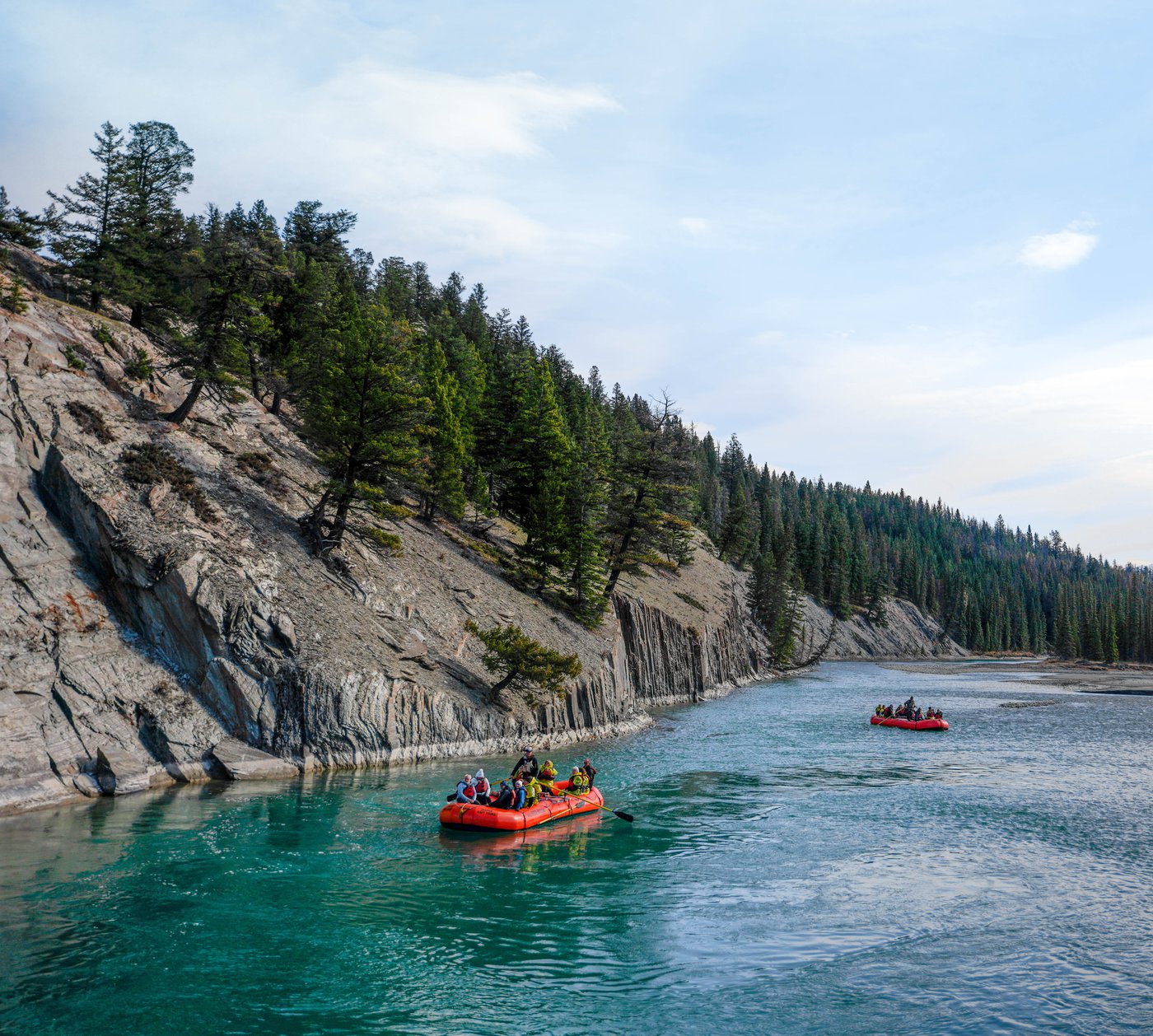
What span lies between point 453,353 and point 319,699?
180 ft

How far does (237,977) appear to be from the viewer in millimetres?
16656

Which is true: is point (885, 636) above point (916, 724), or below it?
above

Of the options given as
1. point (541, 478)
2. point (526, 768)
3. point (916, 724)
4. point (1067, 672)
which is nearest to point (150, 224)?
point (541, 478)

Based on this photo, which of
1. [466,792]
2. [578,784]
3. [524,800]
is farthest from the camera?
[578,784]

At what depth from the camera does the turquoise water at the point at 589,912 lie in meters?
16.0

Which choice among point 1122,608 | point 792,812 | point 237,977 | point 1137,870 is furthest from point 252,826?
point 1122,608

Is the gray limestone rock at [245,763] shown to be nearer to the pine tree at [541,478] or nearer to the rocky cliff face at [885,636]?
the pine tree at [541,478]

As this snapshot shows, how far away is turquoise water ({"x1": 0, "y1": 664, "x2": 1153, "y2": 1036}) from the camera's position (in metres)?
16.0

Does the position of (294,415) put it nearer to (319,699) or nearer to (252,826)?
(319,699)

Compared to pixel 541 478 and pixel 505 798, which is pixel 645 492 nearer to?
pixel 541 478

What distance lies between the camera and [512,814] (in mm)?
29000

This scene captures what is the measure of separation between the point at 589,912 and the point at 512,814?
793 centimetres

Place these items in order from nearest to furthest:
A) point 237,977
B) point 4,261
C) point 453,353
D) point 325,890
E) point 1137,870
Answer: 1. point 237,977
2. point 325,890
3. point 1137,870
4. point 4,261
5. point 453,353

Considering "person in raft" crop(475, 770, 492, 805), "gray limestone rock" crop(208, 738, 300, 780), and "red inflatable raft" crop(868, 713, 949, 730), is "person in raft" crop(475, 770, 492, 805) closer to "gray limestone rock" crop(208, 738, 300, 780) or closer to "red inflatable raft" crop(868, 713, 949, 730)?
"gray limestone rock" crop(208, 738, 300, 780)
